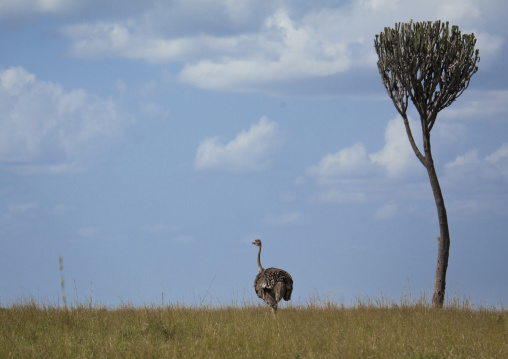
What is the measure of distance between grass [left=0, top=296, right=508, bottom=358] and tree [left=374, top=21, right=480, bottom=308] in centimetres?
431

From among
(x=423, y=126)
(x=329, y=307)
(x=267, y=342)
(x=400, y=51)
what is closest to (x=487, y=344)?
(x=267, y=342)

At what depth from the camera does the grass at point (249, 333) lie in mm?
9398

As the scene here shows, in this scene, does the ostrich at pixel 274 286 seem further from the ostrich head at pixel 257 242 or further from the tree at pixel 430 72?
the tree at pixel 430 72

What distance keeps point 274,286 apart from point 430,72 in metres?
8.27

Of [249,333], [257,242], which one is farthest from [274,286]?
[249,333]

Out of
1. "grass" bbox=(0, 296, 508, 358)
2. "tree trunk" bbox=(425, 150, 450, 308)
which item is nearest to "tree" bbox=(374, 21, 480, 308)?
"tree trunk" bbox=(425, 150, 450, 308)

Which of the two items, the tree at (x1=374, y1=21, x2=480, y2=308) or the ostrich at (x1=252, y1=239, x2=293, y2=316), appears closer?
the ostrich at (x1=252, y1=239, x2=293, y2=316)

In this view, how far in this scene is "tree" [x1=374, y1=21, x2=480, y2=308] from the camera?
17.8 meters

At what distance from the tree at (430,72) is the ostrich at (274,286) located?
510 centimetres

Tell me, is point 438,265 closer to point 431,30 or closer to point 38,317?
point 431,30

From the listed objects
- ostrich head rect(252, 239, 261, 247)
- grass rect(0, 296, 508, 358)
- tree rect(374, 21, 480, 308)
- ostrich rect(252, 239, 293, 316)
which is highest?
tree rect(374, 21, 480, 308)

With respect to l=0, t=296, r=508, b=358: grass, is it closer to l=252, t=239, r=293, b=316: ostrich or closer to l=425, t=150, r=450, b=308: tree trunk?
l=252, t=239, r=293, b=316: ostrich

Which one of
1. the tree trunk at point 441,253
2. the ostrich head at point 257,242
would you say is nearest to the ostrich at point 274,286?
the ostrich head at point 257,242

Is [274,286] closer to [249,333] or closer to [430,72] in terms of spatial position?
[249,333]
